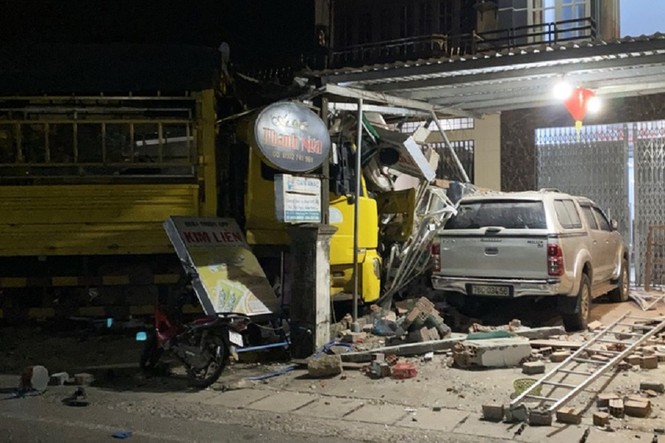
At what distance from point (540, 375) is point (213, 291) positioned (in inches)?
145

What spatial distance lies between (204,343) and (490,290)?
4.14 metres

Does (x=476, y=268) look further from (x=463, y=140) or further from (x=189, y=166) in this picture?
(x=463, y=140)

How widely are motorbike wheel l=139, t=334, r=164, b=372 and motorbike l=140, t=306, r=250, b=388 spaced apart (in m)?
0.23

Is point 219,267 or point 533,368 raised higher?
point 219,267

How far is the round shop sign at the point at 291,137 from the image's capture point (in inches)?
308

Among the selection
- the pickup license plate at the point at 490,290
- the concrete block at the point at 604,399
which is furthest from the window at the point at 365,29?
the concrete block at the point at 604,399

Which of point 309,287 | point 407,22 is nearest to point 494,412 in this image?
point 309,287

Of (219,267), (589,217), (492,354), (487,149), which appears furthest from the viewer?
(487,149)

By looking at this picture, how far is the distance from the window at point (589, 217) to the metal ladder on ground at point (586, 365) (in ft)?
5.13

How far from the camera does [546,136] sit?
1536 centimetres

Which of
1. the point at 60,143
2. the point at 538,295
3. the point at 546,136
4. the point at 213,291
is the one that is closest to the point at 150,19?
the point at 60,143

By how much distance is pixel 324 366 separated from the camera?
23.3 ft

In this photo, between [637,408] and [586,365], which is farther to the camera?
[586,365]

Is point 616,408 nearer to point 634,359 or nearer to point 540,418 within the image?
point 540,418
